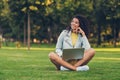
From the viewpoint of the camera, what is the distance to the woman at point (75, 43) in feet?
45.7

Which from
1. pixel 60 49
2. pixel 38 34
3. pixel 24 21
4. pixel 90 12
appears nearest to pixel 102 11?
pixel 90 12

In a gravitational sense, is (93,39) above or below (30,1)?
below

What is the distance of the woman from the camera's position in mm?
13938

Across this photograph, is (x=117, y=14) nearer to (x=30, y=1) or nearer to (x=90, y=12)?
(x=90, y=12)

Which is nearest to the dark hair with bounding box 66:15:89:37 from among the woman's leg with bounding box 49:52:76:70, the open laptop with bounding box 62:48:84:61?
the open laptop with bounding box 62:48:84:61

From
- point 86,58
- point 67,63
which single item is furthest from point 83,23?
point 67,63

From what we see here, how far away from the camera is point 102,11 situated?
6438 centimetres

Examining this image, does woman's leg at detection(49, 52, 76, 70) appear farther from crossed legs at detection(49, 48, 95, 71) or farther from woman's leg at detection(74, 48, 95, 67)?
woman's leg at detection(74, 48, 95, 67)

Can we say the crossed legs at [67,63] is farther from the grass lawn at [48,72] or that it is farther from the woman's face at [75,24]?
the woman's face at [75,24]

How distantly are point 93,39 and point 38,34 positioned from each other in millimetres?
13345

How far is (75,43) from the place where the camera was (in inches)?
568

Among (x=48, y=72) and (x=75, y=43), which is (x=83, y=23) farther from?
(x=48, y=72)

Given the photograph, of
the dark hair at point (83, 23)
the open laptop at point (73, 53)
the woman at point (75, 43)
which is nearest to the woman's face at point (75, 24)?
the woman at point (75, 43)

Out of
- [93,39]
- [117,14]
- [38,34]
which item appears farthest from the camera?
[38,34]
